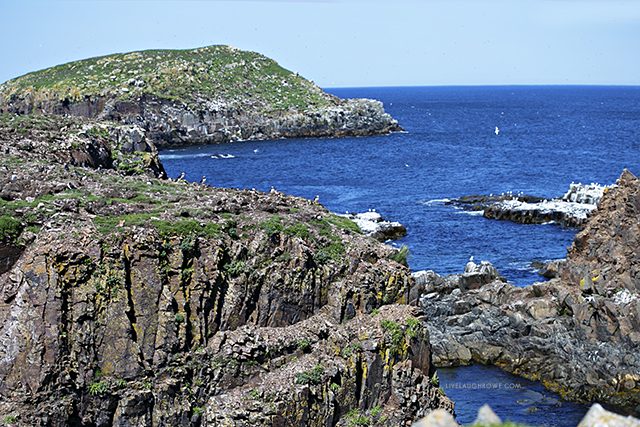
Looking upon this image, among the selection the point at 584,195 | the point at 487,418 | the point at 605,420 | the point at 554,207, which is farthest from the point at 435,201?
the point at 487,418

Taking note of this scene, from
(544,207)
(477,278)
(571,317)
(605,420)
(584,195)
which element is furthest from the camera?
(584,195)

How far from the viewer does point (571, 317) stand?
40.7m

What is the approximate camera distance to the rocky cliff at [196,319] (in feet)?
80.1

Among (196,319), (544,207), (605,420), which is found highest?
(605,420)

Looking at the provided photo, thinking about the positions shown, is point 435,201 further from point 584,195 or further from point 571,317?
point 571,317

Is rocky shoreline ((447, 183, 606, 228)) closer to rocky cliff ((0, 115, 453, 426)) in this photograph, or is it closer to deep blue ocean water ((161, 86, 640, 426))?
deep blue ocean water ((161, 86, 640, 426))

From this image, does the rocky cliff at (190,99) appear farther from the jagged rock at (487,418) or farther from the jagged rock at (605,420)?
the jagged rock at (605,420)

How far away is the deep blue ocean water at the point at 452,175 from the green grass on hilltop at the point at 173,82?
68.1ft

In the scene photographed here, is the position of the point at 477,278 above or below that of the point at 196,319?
below

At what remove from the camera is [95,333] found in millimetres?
25109

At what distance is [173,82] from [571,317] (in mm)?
144991

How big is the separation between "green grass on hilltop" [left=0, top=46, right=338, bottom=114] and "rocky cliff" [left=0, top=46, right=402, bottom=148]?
0.27 metres

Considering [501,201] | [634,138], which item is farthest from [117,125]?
[634,138]

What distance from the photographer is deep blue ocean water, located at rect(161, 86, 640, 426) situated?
204ft
